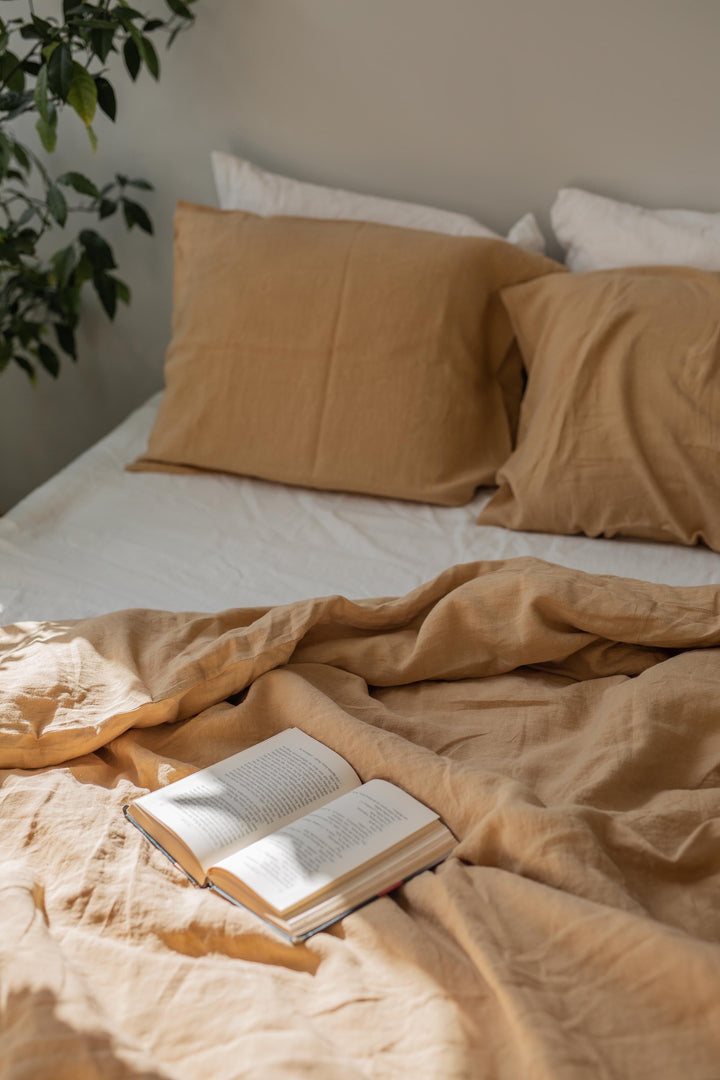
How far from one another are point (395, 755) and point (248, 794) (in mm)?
142

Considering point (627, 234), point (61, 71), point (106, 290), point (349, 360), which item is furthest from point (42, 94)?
point (627, 234)

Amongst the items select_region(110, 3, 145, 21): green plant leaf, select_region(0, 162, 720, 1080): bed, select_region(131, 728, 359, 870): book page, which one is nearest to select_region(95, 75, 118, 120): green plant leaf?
select_region(110, 3, 145, 21): green plant leaf

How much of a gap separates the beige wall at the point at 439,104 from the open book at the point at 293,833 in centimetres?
133

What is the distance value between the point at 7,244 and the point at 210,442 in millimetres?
621

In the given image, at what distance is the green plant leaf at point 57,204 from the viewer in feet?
5.88

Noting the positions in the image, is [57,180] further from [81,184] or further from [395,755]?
[395,755]

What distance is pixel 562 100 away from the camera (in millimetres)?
1803

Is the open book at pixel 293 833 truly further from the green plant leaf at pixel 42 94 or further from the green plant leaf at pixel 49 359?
the green plant leaf at pixel 49 359

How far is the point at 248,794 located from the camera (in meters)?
0.92

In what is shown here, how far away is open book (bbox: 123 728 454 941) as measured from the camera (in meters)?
0.80

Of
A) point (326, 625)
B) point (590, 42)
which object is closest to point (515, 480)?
point (326, 625)

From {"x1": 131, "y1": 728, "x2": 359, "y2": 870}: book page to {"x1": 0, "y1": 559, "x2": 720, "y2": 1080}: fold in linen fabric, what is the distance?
0.09 ft

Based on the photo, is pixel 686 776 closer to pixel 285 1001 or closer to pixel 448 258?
pixel 285 1001

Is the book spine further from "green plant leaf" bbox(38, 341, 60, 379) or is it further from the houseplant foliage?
"green plant leaf" bbox(38, 341, 60, 379)
